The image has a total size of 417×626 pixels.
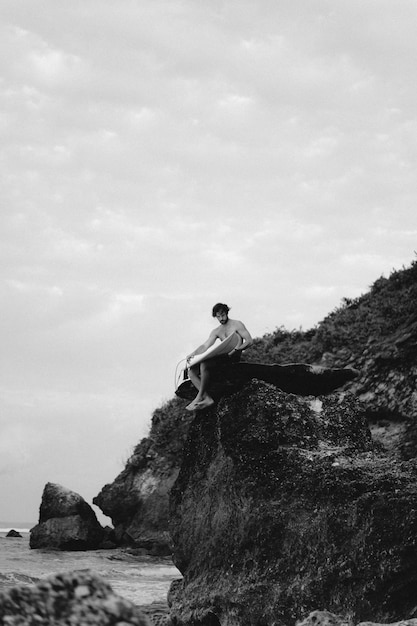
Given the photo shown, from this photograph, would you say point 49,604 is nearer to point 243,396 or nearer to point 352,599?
point 352,599

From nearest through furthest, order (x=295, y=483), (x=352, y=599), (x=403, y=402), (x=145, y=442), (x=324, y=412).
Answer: (x=352, y=599) → (x=295, y=483) → (x=324, y=412) → (x=403, y=402) → (x=145, y=442)

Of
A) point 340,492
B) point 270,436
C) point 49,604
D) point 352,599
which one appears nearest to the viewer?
point 49,604

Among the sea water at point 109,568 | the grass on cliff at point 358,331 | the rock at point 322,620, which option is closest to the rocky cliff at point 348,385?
the grass on cliff at point 358,331

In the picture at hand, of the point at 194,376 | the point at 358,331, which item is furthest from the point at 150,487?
the point at 194,376

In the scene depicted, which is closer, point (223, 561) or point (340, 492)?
point (340, 492)

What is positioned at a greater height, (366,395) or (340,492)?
(366,395)

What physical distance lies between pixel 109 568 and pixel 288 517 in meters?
14.4

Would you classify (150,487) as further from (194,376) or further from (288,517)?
(288,517)

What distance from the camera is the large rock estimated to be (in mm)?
7730

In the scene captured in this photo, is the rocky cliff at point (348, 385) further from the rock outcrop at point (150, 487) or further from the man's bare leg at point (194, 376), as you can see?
the man's bare leg at point (194, 376)

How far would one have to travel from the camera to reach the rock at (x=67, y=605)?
2258mm

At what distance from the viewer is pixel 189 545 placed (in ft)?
35.6

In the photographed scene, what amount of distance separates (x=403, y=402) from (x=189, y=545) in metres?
8.91

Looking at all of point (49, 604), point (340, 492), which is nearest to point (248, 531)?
point (340, 492)
